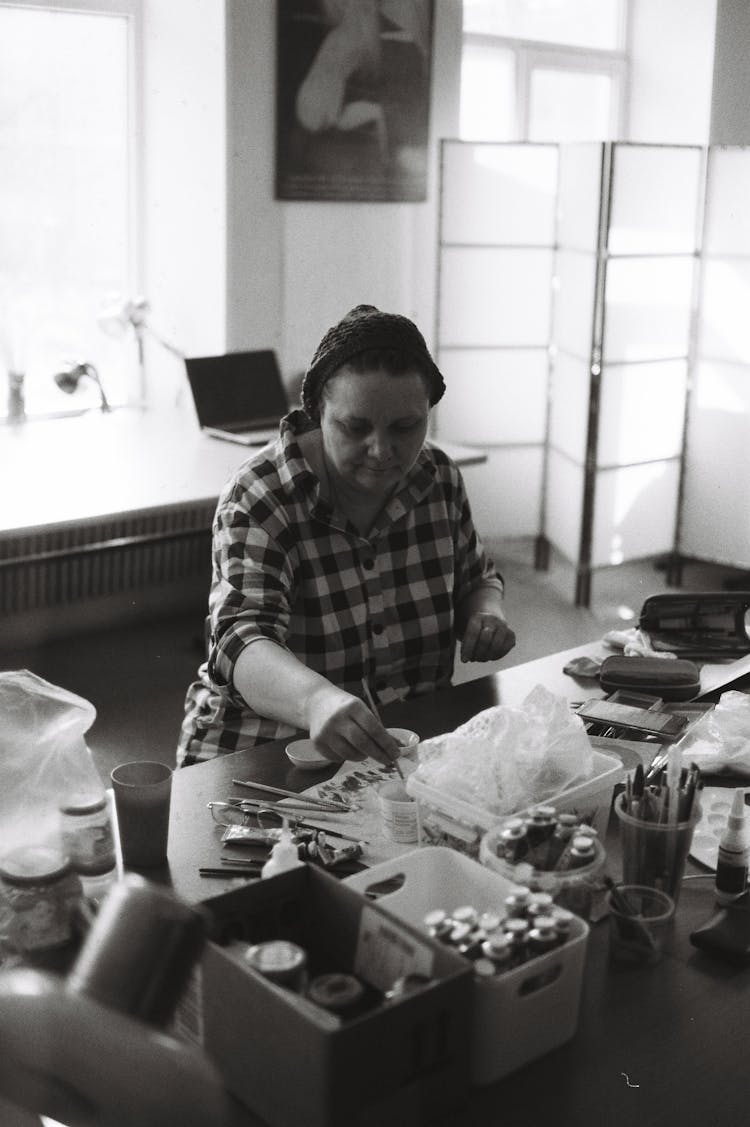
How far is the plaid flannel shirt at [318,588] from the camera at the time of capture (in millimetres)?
1868

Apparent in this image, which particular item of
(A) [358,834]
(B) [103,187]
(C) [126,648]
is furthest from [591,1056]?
(B) [103,187]

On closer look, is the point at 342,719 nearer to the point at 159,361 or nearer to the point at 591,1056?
the point at 591,1056

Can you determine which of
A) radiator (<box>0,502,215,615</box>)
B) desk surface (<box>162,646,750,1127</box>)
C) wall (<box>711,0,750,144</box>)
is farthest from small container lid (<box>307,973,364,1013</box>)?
wall (<box>711,0,750,144</box>)

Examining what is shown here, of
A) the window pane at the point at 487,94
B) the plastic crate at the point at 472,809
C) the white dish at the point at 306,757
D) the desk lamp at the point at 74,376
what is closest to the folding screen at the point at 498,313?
the window pane at the point at 487,94

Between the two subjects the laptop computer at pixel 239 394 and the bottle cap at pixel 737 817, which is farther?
the laptop computer at pixel 239 394

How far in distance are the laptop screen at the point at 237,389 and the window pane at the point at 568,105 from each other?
1.87m

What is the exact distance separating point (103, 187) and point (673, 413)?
223 cm

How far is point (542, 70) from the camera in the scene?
520 cm

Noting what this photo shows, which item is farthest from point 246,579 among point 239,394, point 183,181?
point 183,181

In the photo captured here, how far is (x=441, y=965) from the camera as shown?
103 cm

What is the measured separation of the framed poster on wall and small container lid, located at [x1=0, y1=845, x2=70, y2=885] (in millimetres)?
3438

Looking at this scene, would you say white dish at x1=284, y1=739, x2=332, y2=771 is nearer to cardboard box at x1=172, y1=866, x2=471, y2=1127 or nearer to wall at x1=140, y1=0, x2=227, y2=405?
cardboard box at x1=172, y1=866, x2=471, y2=1127

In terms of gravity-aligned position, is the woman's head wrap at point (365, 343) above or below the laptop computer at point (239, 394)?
above

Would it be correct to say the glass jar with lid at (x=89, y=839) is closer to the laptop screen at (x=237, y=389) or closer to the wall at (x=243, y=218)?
the laptop screen at (x=237, y=389)
